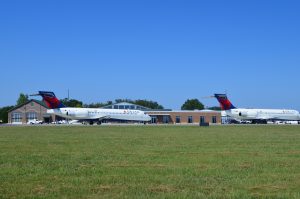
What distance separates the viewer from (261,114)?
10400 cm

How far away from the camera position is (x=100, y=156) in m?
17.2

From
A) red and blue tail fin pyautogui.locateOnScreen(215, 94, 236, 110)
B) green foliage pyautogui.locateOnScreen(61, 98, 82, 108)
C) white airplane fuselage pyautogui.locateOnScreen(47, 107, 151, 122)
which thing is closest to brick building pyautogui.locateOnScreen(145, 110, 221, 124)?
red and blue tail fin pyautogui.locateOnScreen(215, 94, 236, 110)

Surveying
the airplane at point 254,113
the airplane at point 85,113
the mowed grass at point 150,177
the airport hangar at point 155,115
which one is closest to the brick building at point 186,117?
the airport hangar at point 155,115

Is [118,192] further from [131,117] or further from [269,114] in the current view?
[269,114]

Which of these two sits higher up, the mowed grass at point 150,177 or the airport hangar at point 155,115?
the airport hangar at point 155,115

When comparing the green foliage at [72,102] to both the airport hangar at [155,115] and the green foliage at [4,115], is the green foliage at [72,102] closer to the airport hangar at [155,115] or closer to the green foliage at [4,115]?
the green foliage at [4,115]

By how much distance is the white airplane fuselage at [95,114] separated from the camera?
3538 inches

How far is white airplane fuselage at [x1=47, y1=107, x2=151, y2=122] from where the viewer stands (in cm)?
8988

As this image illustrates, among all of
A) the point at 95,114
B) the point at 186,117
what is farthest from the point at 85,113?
the point at 186,117

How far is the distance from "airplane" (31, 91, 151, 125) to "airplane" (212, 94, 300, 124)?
16503 mm

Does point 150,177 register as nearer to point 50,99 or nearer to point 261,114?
point 50,99

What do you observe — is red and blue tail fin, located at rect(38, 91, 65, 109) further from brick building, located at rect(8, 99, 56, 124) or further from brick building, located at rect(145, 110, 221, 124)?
brick building, located at rect(145, 110, 221, 124)

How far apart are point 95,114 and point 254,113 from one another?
111ft

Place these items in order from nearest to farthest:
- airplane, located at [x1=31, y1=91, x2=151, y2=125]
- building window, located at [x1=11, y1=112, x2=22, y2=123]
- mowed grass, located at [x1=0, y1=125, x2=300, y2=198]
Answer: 1. mowed grass, located at [x1=0, y1=125, x2=300, y2=198]
2. airplane, located at [x1=31, y1=91, x2=151, y2=125]
3. building window, located at [x1=11, y1=112, x2=22, y2=123]
